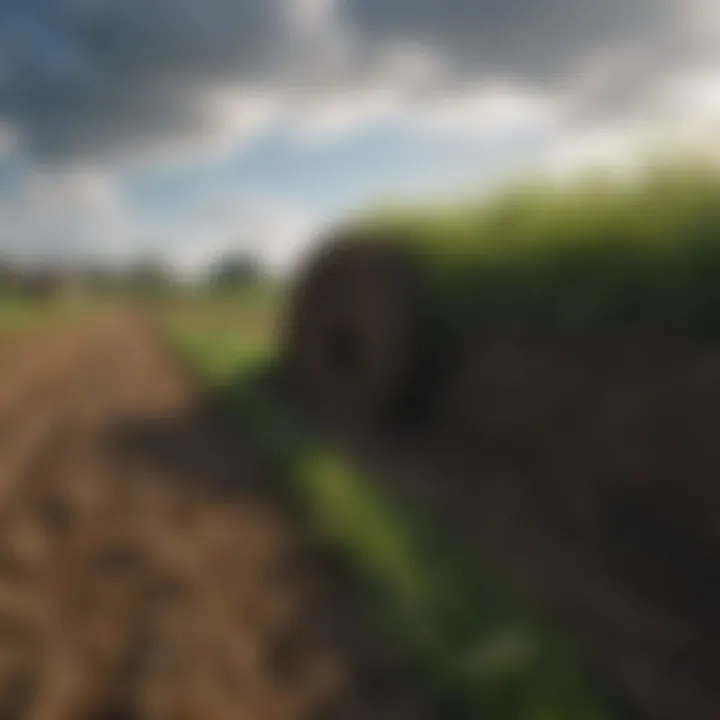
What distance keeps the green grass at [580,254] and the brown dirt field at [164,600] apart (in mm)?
2730

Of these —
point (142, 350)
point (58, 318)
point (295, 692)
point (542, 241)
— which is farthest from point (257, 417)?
point (58, 318)

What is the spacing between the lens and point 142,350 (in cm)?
2039

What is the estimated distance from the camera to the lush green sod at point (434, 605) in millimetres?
3328

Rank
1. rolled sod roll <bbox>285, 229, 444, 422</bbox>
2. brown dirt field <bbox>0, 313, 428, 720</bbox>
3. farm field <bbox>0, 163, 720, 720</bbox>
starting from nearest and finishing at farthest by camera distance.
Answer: brown dirt field <bbox>0, 313, 428, 720</bbox>
farm field <bbox>0, 163, 720, 720</bbox>
rolled sod roll <bbox>285, 229, 444, 422</bbox>

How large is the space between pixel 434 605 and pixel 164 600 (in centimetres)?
133

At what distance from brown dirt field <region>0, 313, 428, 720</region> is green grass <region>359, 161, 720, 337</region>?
273cm

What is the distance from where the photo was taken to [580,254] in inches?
267

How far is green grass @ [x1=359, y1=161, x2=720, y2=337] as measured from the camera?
5.49m

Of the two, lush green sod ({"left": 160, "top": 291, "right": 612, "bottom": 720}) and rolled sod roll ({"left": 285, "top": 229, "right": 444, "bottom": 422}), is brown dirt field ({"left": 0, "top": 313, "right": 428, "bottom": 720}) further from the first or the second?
rolled sod roll ({"left": 285, "top": 229, "right": 444, "bottom": 422})

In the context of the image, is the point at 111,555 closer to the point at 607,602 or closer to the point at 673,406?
the point at 607,602

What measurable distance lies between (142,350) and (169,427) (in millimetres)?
11715

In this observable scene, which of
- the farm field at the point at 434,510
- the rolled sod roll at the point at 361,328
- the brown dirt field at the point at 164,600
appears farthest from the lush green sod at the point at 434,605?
the rolled sod roll at the point at 361,328

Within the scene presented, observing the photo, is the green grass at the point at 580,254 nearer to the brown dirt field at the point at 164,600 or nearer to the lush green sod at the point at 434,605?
the lush green sod at the point at 434,605

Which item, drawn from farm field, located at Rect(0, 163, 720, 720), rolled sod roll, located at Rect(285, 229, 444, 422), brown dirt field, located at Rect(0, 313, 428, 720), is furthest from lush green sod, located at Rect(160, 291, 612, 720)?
rolled sod roll, located at Rect(285, 229, 444, 422)
